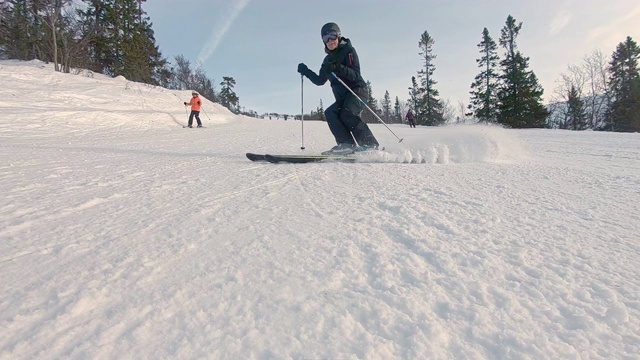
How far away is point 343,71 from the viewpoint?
201 inches

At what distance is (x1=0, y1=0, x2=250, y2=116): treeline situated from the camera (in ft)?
75.9

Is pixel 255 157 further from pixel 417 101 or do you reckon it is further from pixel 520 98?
pixel 417 101

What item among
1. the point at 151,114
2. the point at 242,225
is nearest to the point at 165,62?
the point at 151,114

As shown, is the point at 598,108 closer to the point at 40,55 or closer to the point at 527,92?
the point at 527,92

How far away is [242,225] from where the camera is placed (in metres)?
2.09

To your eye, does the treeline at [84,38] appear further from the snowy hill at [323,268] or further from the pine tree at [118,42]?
the snowy hill at [323,268]

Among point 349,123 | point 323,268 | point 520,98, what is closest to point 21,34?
point 349,123

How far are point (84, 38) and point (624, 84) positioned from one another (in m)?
57.3

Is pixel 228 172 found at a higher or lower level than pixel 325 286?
higher

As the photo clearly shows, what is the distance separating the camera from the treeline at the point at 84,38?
2312cm

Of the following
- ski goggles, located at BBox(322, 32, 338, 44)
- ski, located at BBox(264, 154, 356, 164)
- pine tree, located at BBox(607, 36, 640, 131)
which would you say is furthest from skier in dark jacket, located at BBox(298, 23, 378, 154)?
pine tree, located at BBox(607, 36, 640, 131)

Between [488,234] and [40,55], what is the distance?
42650mm

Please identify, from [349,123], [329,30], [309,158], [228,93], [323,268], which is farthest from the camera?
[228,93]

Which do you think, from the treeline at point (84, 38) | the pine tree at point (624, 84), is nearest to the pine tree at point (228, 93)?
the treeline at point (84, 38)
